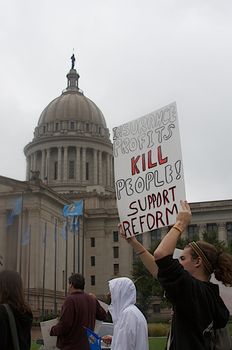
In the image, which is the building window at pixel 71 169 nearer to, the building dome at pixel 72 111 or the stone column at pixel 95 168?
the stone column at pixel 95 168

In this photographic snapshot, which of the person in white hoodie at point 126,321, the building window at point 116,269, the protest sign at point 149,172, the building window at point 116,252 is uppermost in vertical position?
the building window at point 116,252

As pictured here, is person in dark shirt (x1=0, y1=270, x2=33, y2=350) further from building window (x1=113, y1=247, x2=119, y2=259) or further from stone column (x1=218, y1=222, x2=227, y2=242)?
building window (x1=113, y1=247, x2=119, y2=259)

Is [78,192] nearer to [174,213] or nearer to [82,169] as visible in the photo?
[82,169]

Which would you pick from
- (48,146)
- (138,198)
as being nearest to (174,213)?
(138,198)

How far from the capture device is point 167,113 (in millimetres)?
5934

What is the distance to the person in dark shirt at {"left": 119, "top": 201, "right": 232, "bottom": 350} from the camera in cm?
404

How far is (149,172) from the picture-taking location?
6.02m

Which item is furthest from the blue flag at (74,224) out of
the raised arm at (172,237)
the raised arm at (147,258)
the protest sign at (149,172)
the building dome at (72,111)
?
the raised arm at (172,237)

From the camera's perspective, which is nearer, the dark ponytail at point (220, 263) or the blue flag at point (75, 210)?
the dark ponytail at point (220, 263)

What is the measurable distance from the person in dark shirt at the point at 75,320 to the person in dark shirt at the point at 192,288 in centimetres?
373

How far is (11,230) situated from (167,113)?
2229 inches

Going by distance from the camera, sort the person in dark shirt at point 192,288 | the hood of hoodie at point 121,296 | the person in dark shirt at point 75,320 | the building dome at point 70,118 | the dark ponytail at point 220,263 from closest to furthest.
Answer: the person in dark shirt at point 192,288 < the dark ponytail at point 220,263 < the hood of hoodie at point 121,296 < the person in dark shirt at point 75,320 < the building dome at point 70,118

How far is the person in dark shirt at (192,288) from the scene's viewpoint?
4039 mm

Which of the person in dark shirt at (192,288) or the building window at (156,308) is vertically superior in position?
the building window at (156,308)
